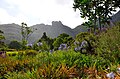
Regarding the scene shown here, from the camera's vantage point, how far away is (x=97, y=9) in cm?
3716

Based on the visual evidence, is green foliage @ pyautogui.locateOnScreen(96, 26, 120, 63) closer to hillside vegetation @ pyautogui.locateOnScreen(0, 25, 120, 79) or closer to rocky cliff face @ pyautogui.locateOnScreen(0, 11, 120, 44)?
hillside vegetation @ pyautogui.locateOnScreen(0, 25, 120, 79)

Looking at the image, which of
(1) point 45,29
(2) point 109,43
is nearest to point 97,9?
(2) point 109,43

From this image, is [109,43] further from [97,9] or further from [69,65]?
[97,9]

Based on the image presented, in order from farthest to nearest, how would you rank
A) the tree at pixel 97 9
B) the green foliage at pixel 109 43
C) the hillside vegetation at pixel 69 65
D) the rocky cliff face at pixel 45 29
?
the rocky cliff face at pixel 45 29
the tree at pixel 97 9
the green foliage at pixel 109 43
the hillside vegetation at pixel 69 65

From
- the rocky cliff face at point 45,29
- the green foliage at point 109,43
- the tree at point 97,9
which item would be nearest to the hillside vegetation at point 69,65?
the green foliage at point 109,43

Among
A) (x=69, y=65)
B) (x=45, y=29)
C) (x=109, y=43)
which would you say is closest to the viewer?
(x=69, y=65)

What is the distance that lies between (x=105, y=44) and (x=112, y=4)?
25174mm

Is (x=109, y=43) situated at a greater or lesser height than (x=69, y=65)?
greater

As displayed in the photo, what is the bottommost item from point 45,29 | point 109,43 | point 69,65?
point 69,65

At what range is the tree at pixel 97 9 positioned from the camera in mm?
37250

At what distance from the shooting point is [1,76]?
9055mm

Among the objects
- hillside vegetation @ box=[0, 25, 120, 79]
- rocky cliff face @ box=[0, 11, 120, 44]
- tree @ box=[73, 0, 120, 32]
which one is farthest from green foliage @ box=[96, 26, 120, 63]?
rocky cliff face @ box=[0, 11, 120, 44]

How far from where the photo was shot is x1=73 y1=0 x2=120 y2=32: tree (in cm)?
3725

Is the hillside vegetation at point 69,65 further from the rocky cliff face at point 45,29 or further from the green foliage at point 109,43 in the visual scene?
the rocky cliff face at point 45,29
